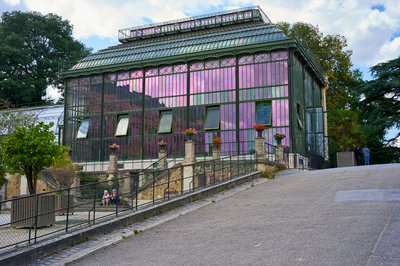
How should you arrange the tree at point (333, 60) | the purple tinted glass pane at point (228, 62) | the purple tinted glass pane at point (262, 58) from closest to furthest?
the purple tinted glass pane at point (262, 58) → the purple tinted glass pane at point (228, 62) → the tree at point (333, 60)

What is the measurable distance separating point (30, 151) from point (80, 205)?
10.9ft

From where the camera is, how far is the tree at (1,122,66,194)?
13836 millimetres

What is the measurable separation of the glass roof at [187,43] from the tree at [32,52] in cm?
2027

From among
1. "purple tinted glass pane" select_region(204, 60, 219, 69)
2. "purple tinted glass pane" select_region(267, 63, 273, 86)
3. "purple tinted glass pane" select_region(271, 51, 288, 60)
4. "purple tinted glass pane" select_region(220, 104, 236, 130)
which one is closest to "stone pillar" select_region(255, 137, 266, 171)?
"purple tinted glass pane" select_region(220, 104, 236, 130)

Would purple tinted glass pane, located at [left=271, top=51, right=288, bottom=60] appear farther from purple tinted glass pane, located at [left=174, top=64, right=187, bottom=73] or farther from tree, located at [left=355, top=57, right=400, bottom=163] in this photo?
tree, located at [left=355, top=57, right=400, bottom=163]

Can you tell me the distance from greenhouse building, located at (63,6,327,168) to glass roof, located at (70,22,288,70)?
0.09 metres

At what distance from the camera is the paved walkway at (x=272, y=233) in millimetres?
7953

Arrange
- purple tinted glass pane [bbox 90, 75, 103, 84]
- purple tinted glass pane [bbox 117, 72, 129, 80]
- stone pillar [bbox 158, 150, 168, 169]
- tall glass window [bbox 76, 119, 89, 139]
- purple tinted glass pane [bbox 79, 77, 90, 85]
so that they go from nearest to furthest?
1. stone pillar [bbox 158, 150, 168, 169]
2. purple tinted glass pane [bbox 117, 72, 129, 80]
3. tall glass window [bbox 76, 119, 89, 139]
4. purple tinted glass pane [bbox 90, 75, 103, 84]
5. purple tinted glass pane [bbox 79, 77, 90, 85]

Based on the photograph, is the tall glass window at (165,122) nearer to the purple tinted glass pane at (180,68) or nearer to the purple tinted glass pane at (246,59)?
the purple tinted glass pane at (180,68)

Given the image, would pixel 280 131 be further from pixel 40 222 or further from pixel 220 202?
pixel 40 222

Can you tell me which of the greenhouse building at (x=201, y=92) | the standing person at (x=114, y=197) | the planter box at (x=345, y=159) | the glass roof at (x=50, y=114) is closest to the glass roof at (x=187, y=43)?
the greenhouse building at (x=201, y=92)

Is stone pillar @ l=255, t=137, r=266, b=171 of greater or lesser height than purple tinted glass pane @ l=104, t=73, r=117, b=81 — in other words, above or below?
below

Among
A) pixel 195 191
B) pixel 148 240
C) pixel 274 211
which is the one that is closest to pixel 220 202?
pixel 195 191

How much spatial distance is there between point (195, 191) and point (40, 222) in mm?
5668
